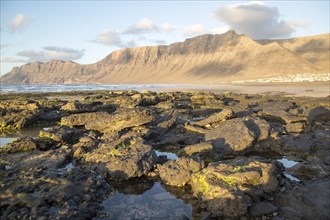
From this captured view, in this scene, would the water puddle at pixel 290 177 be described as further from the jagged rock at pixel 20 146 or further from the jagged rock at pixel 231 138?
the jagged rock at pixel 20 146

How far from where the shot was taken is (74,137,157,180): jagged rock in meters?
10.3

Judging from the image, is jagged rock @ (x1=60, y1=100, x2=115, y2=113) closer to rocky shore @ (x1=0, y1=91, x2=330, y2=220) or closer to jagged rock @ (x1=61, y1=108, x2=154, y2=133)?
rocky shore @ (x1=0, y1=91, x2=330, y2=220)

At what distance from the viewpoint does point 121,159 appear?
10.8 m

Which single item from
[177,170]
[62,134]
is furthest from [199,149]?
[62,134]

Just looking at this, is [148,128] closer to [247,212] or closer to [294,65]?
[247,212]

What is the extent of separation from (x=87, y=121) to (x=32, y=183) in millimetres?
10761

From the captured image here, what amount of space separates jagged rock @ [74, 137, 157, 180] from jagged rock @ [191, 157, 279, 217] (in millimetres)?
2143

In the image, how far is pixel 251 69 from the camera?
155625 mm

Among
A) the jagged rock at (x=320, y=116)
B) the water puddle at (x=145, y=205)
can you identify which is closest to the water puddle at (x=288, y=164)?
the water puddle at (x=145, y=205)

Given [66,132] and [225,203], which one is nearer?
[225,203]

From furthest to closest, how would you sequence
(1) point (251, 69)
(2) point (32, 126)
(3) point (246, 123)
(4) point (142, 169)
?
1. (1) point (251, 69)
2. (2) point (32, 126)
3. (3) point (246, 123)
4. (4) point (142, 169)

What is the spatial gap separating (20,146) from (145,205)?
7.67m

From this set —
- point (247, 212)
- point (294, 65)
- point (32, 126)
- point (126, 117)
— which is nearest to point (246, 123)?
point (126, 117)

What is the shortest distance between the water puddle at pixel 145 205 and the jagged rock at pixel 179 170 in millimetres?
429
